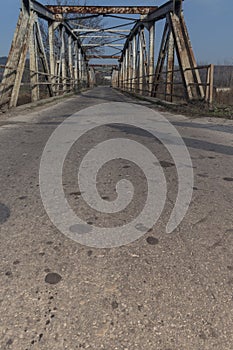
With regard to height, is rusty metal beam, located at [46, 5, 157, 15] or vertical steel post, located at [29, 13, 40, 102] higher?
rusty metal beam, located at [46, 5, 157, 15]

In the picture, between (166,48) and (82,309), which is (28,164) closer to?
(82,309)

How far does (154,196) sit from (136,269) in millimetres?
889

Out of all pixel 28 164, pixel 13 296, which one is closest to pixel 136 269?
pixel 13 296

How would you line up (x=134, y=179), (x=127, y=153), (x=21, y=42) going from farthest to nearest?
(x=21, y=42) → (x=127, y=153) → (x=134, y=179)

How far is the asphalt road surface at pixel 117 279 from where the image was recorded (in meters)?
1.05

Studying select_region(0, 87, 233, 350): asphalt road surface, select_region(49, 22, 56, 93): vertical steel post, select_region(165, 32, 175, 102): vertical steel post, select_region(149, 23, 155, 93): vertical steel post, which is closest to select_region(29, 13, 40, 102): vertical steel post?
select_region(49, 22, 56, 93): vertical steel post

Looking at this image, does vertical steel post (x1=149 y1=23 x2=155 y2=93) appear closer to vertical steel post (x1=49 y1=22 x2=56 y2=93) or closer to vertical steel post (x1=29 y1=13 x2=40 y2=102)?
vertical steel post (x1=49 y1=22 x2=56 y2=93)

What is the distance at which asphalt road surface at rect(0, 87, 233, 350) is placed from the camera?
105 cm

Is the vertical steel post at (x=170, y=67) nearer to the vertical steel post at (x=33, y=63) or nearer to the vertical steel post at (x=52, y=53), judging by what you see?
the vertical steel post at (x=33, y=63)

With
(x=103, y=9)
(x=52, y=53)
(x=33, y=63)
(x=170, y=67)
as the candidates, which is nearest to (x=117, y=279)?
(x=170, y=67)

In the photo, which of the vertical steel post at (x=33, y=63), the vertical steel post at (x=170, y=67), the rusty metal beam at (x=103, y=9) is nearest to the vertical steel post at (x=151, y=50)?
the rusty metal beam at (x=103, y=9)

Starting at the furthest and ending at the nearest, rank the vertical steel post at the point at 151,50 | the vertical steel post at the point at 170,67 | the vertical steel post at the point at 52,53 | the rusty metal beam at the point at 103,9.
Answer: the rusty metal beam at the point at 103,9 < the vertical steel post at the point at 52,53 < the vertical steel post at the point at 151,50 < the vertical steel post at the point at 170,67

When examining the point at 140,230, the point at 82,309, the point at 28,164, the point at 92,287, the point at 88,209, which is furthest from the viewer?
the point at 28,164

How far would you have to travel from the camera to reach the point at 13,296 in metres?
1.23
